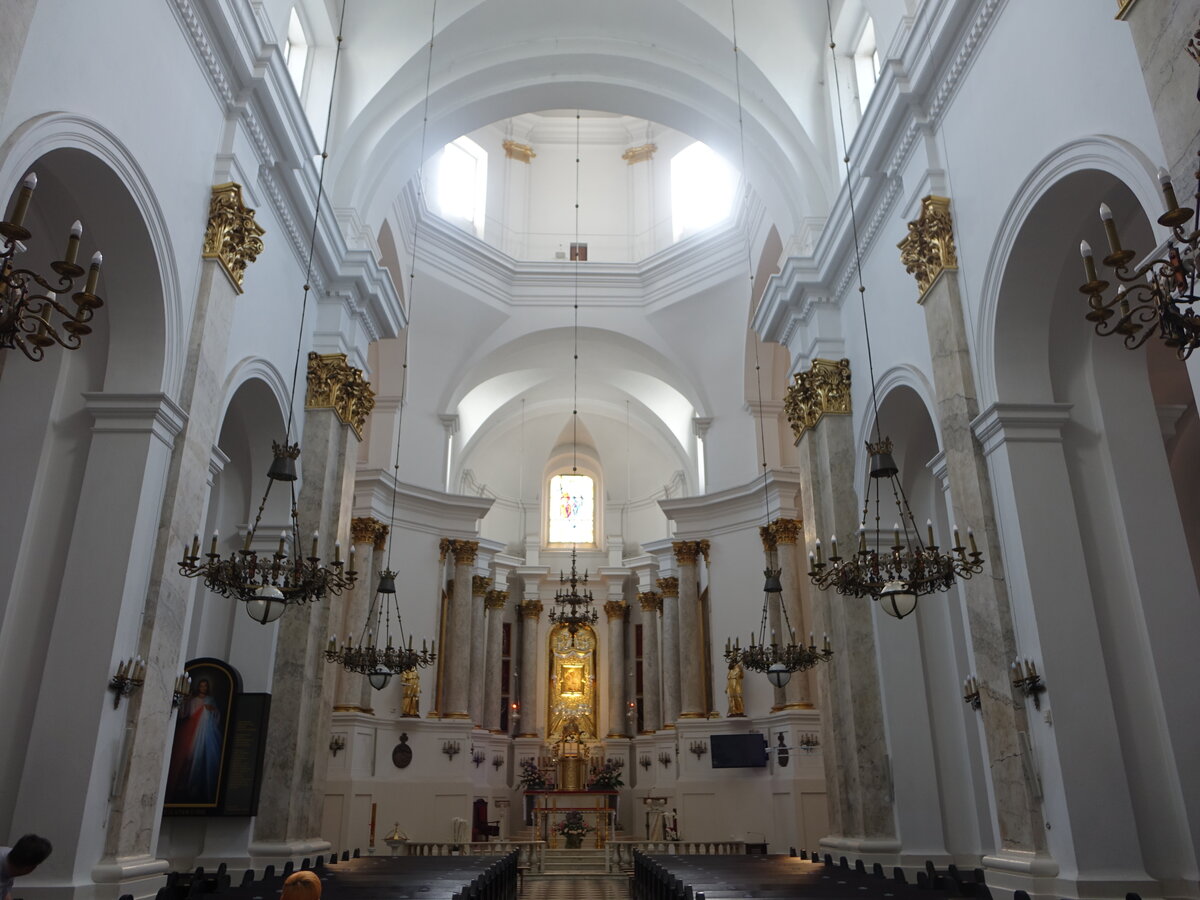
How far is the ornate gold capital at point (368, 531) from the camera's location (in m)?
16.4

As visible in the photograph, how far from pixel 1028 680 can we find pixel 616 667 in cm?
1684

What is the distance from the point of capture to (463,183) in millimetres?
19250

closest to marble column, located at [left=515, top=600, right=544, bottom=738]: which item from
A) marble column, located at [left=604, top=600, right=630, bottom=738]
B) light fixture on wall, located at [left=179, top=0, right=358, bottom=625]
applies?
marble column, located at [left=604, top=600, right=630, bottom=738]

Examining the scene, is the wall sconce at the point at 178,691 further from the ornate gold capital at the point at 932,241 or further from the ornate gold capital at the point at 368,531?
the ornate gold capital at the point at 368,531

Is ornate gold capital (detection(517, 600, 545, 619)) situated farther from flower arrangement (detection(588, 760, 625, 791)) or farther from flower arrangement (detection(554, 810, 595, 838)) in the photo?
flower arrangement (detection(554, 810, 595, 838))

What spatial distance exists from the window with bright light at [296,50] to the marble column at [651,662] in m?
13.3

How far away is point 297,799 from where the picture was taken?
952 centimetres

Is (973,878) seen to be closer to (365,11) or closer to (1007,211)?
(1007,211)

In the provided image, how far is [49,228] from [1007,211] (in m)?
6.70

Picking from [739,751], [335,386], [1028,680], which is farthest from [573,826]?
[1028,680]

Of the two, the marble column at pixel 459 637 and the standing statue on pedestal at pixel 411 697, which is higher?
the marble column at pixel 459 637

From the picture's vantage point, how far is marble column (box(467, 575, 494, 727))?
18703 mm

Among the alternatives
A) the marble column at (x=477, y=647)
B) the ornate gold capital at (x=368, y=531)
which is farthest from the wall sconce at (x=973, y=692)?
the marble column at (x=477, y=647)

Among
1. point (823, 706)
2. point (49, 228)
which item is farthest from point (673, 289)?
point (49, 228)
